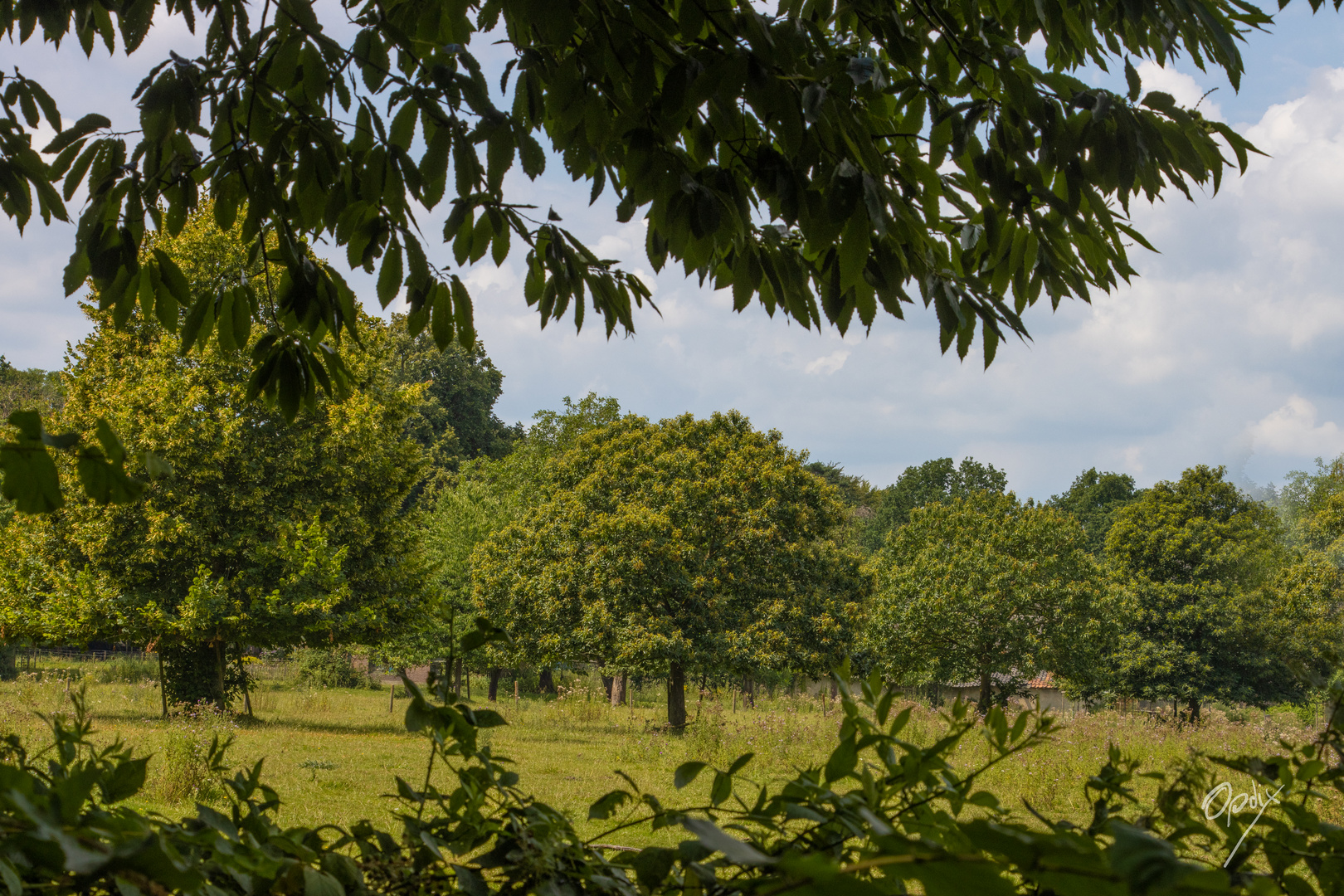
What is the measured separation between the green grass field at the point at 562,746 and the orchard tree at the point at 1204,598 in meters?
3.57

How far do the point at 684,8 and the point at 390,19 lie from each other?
1.22 meters

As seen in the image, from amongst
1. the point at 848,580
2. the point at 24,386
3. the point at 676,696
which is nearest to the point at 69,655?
the point at 24,386

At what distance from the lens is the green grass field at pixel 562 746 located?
30.7 feet

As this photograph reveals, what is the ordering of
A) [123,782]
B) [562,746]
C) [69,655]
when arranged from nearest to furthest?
[123,782] < [562,746] < [69,655]

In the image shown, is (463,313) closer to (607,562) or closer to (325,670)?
(607,562)

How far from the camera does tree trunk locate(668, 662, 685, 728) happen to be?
2089 centimetres

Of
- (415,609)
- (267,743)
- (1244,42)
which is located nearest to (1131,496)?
(415,609)

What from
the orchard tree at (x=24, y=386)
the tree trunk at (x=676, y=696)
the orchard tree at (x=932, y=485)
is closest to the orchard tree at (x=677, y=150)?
the tree trunk at (x=676, y=696)

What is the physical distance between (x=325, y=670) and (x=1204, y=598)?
Answer: 2827 centimetres

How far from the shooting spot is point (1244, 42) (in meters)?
2.33

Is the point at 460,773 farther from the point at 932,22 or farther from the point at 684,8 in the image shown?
the point at 932,22

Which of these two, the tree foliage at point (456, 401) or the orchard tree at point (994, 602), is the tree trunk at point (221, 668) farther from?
the tree foliage at point (456, 401)

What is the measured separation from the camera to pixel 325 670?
102ft

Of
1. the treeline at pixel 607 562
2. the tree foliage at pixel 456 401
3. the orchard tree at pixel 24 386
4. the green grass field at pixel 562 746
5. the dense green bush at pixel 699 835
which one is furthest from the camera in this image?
the tree foliage at pixel 456 401
